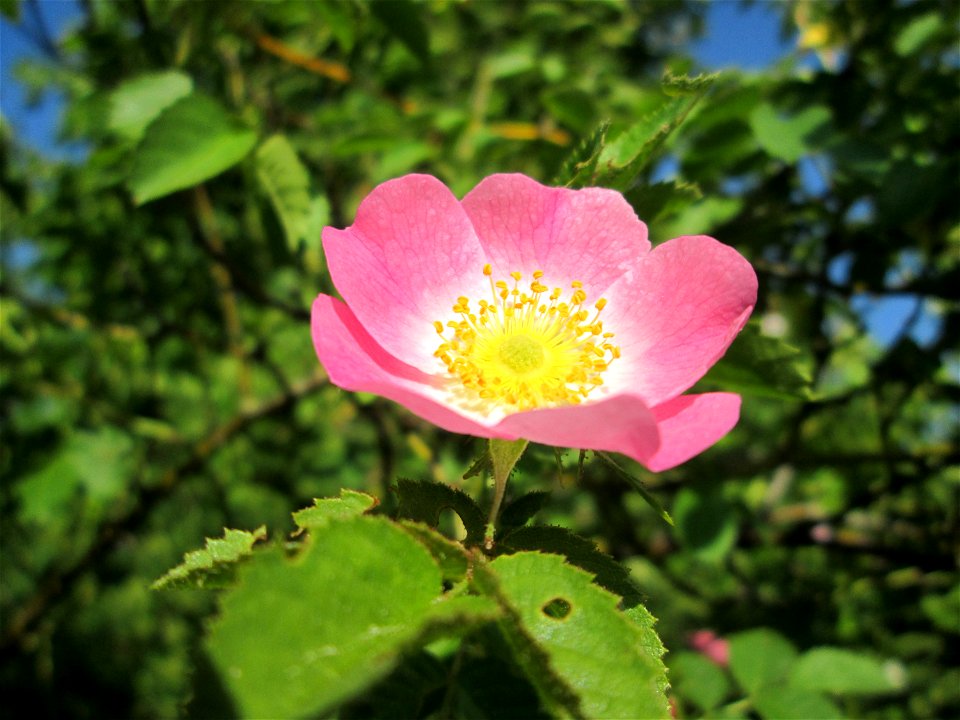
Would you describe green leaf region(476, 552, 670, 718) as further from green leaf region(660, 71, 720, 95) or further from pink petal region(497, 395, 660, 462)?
green leaf region(660, 71, 720, 95)

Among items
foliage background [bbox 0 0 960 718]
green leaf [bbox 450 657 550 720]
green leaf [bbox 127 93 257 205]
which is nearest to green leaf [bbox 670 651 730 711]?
foliage background [bbox 0 0 960 718]

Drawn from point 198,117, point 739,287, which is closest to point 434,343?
point 739,287

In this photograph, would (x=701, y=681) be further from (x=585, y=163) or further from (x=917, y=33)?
(x=917, y=33)

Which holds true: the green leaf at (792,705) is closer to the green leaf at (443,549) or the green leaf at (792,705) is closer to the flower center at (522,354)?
the flower center at (522,354)

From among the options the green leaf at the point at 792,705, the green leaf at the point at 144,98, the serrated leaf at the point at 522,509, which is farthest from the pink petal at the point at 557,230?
the green leaf at the point at 792,705

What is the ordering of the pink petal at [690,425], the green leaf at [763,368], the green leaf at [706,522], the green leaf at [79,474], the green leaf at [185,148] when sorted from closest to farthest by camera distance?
the pink petal at [690,425], the green leaf at [763,368], the green leaf at [185,148], the green leaf at [706,522], the green leaf at [79,474]

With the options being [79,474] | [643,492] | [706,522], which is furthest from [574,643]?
[79,474]
